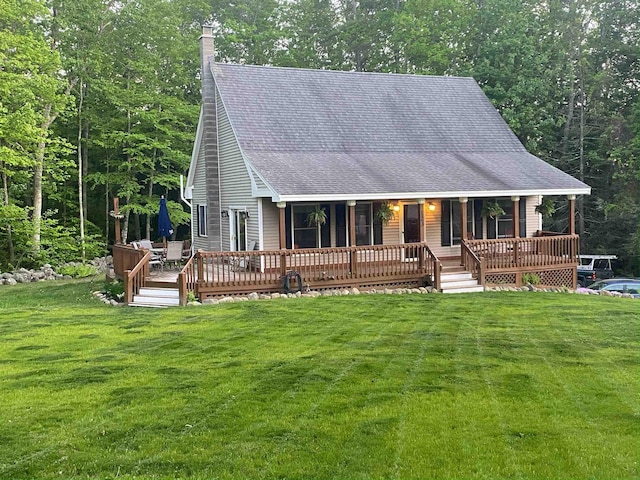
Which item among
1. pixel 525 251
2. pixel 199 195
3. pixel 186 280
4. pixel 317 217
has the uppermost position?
pixel 199 195

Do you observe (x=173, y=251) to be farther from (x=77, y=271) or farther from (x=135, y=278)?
(x=77, y=271)

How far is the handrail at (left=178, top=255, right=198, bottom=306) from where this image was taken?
14258mm

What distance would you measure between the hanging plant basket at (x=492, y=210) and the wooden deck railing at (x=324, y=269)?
3.81 meters

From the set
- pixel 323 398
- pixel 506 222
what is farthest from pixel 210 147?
pixel 323 398

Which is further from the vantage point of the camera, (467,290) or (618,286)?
(618,286)

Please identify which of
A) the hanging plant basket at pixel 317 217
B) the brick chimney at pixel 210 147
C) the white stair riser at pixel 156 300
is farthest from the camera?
the brick chimney at pixel 210 147

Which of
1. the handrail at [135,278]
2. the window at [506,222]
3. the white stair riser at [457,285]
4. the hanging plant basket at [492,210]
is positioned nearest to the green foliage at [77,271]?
the handrail at [135,278]

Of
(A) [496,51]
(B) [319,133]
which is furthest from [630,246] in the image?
(B) [319,133]

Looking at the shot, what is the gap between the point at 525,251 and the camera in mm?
18391

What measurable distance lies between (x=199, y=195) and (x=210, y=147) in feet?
7.77

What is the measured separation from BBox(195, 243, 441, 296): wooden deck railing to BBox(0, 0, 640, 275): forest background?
38.9 feet

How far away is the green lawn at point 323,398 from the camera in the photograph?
16.6 ft

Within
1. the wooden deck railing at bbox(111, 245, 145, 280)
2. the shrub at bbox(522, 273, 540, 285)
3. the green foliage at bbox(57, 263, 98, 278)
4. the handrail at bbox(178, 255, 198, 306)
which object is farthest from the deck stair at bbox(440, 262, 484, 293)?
the green foliage at bbox(57, 263, 98, 278)

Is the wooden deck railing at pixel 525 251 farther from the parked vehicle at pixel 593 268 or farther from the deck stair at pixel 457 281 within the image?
the parked vehicle at pixel 593 268
